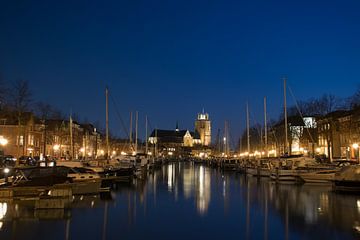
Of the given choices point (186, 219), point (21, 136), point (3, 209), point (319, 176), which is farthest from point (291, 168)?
Answer: point (21, 136)

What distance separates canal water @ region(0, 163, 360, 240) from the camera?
18.1m

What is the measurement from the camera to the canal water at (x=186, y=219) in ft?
59.4

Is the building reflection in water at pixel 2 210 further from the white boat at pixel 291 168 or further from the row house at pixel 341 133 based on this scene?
the row house at pixel 341 133

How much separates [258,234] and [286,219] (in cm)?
490

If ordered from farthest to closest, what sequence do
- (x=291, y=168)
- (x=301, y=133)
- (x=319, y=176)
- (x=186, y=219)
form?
1. (x=301, y=133)
2. (x=291, y=168)
3. (x=319, y=176)
4. (x=186, y=219)

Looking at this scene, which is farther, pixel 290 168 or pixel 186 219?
pixel 290 168

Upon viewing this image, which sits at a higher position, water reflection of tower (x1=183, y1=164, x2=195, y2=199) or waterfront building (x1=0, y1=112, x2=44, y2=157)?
waterfront building (x1=0, y1=112, x2=44, y2=157)

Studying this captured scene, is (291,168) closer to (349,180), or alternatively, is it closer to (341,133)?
(349,180)

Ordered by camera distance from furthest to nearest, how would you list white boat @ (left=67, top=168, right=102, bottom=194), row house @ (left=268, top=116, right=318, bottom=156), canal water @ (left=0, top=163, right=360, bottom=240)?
row house @ (left=268, top=116, right=318, bottom=156) → white boat @ (left=67, top=168, right=102, bottom=194) → canal water @ (left=0, top=163, right=360, bottom=240)

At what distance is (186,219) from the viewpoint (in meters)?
22.6

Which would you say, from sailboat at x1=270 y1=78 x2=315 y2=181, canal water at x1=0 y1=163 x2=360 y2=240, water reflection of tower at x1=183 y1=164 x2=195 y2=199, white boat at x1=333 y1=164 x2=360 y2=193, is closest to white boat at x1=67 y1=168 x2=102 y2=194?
canal water at x1=0 y1=163 x2=360 y2=240

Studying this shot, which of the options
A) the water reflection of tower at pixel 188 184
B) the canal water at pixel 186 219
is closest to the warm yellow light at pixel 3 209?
the canal water at pixel 186 219

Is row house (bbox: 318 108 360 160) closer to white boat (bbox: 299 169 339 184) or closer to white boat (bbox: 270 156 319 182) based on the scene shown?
white boat (bbox: 270 156 319 182)

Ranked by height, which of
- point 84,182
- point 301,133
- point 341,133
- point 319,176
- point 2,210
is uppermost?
point 301,133
